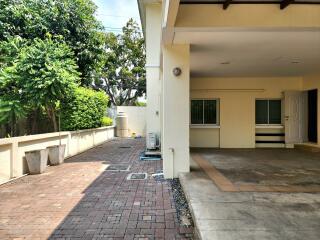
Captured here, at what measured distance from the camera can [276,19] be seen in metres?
5.11

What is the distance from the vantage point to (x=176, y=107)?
6348 mm

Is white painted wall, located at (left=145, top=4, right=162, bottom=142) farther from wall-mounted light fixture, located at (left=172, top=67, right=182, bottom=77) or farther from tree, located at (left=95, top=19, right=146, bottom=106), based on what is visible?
tree, located at (left=95, top=19, right=146, bottom=106)

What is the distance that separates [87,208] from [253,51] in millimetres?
4753

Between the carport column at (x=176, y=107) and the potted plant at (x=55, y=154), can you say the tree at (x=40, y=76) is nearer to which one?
the potted plant at (x=55, y=154)

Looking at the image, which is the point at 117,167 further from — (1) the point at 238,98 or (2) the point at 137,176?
(1) the point at 238,98

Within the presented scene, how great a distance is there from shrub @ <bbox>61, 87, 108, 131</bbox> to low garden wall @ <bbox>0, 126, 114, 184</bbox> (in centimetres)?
33

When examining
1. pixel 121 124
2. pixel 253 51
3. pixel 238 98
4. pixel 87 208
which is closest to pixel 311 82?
pixel 238 98

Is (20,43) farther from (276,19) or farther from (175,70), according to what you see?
(276,19)

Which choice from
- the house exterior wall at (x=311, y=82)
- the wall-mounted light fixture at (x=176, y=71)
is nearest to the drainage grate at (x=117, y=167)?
the wall-mounted light fixture at (x=176, y=71)

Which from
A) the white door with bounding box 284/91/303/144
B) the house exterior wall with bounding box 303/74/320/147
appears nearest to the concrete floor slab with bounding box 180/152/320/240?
the house exterior wall with bounding box 303/74/320/147

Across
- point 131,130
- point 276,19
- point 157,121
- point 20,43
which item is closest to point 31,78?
point 20,43

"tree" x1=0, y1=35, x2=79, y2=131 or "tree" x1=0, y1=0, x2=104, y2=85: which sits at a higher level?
"tree" x1=0, y1=0, x2=104, y2=85

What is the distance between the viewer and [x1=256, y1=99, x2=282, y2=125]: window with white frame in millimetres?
11328

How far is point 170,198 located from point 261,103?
746 centimetres
